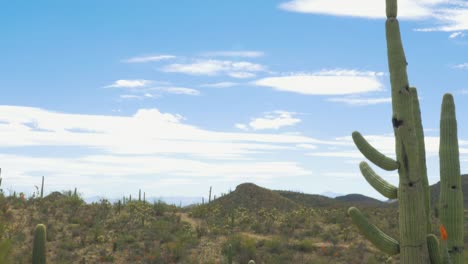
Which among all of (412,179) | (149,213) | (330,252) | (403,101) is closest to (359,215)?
(412,179)

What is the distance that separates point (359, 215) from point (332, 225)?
23.3 m

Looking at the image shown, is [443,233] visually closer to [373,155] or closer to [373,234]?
[373,234]

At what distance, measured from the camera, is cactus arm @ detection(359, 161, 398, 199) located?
312 inches

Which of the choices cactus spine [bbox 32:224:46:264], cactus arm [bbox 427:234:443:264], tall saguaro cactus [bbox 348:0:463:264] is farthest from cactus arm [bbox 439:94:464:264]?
cactus spine [bbox 32:224:46:264]

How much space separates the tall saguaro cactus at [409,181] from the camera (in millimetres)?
7445

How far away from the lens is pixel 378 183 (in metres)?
8.29

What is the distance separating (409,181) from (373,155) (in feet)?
2.11

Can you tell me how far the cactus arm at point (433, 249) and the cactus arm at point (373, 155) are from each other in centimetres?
109

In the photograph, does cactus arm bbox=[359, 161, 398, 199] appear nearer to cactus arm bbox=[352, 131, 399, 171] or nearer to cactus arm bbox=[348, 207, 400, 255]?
cactus arm bbox=[352, 131, 399, 171]

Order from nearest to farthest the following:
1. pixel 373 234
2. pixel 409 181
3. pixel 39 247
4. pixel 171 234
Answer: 1. pixel 409 181
2. pixel 373 234
3. pixel 39 247
4. pixel 171 234

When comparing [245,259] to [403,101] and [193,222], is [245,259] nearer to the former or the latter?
[193,222]

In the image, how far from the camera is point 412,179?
7.51m

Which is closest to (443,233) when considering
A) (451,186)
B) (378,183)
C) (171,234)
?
(451,186)

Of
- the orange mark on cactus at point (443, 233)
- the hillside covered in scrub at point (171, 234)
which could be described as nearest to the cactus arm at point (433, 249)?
the orange mark on cactus at point (443, 233)
